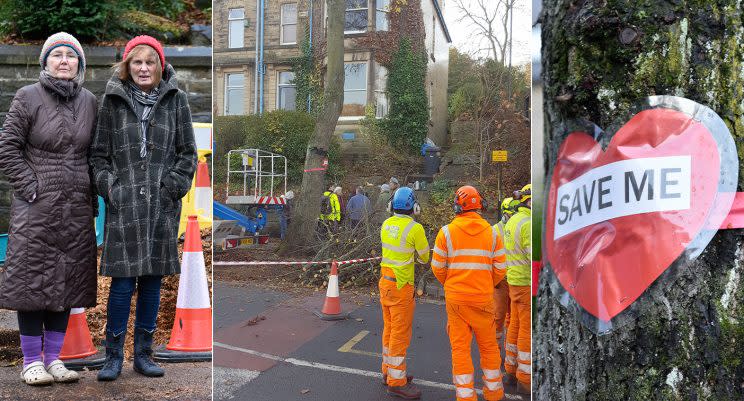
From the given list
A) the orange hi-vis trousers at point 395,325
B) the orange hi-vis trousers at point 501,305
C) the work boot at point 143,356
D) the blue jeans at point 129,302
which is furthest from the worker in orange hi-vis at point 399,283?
the work boot at point 143,356

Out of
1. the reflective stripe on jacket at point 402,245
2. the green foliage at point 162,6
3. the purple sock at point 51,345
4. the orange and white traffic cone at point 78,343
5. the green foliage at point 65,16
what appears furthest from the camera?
the green foliage at point 162,6

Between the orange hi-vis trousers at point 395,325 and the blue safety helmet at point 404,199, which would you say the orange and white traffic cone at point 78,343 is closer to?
the orange hi-vis trousers at point 395,325

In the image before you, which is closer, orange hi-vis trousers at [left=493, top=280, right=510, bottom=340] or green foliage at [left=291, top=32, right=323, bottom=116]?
orange hi-vis trousers at [left=493, top=280, right=510, bottom=340]

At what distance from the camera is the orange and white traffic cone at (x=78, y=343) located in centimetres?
397

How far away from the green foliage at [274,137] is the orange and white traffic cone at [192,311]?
168cm

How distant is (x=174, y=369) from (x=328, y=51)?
234cm

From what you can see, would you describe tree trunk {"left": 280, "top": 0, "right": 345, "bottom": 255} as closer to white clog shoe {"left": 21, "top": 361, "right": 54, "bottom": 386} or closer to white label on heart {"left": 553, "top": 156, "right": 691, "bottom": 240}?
white label on heart {"left": 553, "top": 156, "right": 691, "bottom": 240}

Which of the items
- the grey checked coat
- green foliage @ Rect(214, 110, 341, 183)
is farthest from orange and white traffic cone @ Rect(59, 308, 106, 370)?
green foliage @ Rect(214, 110, 341, 183)

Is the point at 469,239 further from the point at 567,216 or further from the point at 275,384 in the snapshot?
the point at 275,384

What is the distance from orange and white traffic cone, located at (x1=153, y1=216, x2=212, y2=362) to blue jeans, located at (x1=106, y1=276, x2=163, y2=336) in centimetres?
37

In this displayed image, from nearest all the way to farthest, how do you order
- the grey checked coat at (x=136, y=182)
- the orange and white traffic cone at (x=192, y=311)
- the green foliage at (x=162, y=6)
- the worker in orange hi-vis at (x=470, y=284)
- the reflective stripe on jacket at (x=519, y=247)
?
the reflective stripe on jacket at (x=519, y=247)
the worker in orange hi-vis at (x=470, y=284)
the grey checked coat at (x=136, y=182)
the orange and white traffic cone at (x=192, y=311)
the green foliage at (x=162, y=6)

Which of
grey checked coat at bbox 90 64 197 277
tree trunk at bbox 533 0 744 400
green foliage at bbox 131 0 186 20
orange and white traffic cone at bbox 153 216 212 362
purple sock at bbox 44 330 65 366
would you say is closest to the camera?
tree trunk at bbox 533 0 744 400

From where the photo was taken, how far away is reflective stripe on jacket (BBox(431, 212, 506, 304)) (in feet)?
7.03

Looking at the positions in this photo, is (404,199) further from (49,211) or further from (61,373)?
(61,373)
